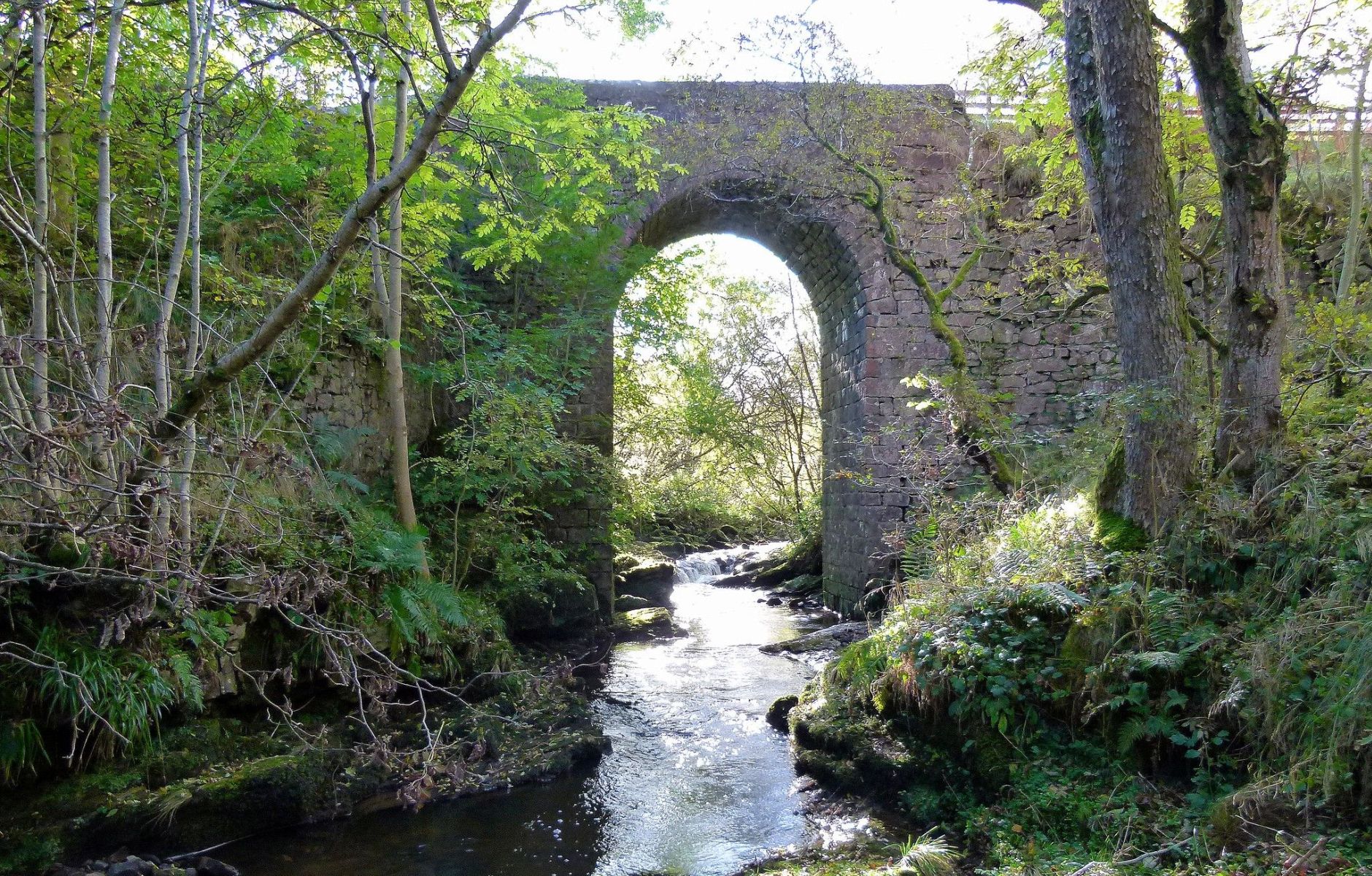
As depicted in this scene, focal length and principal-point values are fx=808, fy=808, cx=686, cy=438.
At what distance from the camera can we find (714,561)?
16.7m

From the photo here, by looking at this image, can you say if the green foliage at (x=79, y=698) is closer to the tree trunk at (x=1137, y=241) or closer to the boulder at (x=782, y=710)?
the boulder at (x=782, y=710)

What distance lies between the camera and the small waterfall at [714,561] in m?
15.2

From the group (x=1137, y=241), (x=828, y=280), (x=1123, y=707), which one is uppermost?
(x=828, y=280)

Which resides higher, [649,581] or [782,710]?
[782,710]

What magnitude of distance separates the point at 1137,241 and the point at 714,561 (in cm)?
1255

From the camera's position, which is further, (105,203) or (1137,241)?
(1137,241)

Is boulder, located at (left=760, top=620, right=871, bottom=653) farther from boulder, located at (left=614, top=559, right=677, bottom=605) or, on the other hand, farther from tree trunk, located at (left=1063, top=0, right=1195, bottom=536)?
tree trunk, located at (left=1063, top=0, right=1195, bottom=536)

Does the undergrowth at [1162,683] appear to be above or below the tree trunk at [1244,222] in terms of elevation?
below

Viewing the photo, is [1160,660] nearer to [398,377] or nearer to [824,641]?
[824,641]

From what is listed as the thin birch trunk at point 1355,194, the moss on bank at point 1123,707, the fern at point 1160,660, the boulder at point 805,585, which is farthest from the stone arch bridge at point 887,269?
the fern at point 1160,660

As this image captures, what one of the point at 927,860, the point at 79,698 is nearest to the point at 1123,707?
the point at 927,860

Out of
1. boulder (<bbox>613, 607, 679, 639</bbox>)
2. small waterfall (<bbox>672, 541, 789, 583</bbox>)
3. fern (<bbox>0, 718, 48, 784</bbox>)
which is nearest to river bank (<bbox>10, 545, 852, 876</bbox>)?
fern (<bbox>0, 718, 48, 784</bbox>)

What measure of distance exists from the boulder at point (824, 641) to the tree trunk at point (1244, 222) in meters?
4.42

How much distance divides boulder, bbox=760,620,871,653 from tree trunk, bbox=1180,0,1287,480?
4420 mm
